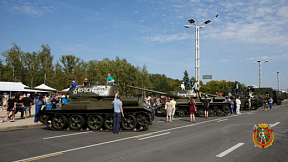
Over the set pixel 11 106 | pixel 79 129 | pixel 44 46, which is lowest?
pixel 79 129

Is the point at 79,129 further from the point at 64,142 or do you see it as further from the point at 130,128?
the point at 64,142

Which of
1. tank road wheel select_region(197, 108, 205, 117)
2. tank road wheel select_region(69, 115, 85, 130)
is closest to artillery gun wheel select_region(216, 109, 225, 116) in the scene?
tank road wheel select_region(197, 108, 205, 117)

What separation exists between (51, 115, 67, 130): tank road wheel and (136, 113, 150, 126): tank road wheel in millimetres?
3832

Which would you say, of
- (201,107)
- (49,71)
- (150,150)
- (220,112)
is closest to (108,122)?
(150,150)

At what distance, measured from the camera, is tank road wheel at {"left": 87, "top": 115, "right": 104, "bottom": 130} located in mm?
12324

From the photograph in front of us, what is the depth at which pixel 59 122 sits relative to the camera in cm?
1262

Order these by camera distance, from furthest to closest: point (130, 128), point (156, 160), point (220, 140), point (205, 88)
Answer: point (205, 88) < point (130, 128) < point (220, 140) < point (156, 160)

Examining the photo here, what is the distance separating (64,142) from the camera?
29.5 feet

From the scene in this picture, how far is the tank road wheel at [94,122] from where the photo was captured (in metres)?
12.3

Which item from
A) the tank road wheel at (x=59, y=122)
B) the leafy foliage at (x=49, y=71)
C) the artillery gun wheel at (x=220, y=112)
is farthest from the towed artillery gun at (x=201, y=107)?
the leafy foliage at (x=49, y=71)

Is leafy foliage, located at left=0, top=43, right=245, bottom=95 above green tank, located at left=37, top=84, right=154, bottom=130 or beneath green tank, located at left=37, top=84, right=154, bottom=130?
above

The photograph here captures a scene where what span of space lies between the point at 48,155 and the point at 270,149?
6.43 m

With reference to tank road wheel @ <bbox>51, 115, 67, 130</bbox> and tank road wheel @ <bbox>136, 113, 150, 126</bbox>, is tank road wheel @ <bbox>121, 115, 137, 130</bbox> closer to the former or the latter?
tank road wheel @ <bbox>136, 113, 150, 126</bbox>

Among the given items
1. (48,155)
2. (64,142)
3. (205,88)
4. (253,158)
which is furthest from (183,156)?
(205,88)
